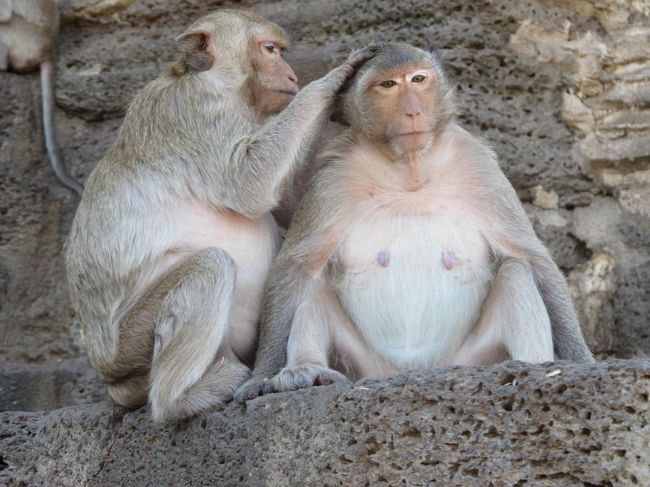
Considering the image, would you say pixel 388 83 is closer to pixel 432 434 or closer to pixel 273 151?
pixel 273 151

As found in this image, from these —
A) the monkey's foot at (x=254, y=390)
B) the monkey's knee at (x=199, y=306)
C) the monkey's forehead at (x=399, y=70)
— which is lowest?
the monkey's foot at (x=254, y=390)

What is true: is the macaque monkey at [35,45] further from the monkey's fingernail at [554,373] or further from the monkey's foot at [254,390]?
the monkey's fingernail at [554,373]

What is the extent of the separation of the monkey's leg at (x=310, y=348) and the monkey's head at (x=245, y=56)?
0.97 meters

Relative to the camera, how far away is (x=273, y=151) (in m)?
5.28

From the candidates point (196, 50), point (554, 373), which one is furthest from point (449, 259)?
point (196, 50)

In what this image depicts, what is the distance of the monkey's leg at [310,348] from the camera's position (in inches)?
189

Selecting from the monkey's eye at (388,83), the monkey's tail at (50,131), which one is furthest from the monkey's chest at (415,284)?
the monkey's tail at (50,131)

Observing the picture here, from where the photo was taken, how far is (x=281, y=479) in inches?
178

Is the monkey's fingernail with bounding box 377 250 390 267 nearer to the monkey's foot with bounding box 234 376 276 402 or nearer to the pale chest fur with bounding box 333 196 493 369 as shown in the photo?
the pale chest fur with bounding box 333 196 493 369

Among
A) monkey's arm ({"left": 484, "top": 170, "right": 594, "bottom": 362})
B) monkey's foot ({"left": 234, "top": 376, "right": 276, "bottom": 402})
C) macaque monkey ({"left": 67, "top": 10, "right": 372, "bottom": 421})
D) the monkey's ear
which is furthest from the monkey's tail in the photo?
monkey's arm ({"left": 484, "top": 170, "right": 594, "bottom": 362})

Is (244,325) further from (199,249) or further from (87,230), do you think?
(87,230)

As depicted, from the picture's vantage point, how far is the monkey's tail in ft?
24.0

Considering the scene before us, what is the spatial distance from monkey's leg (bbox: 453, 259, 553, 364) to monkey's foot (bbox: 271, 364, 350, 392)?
2.14 ft

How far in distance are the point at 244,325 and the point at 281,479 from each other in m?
1.11
